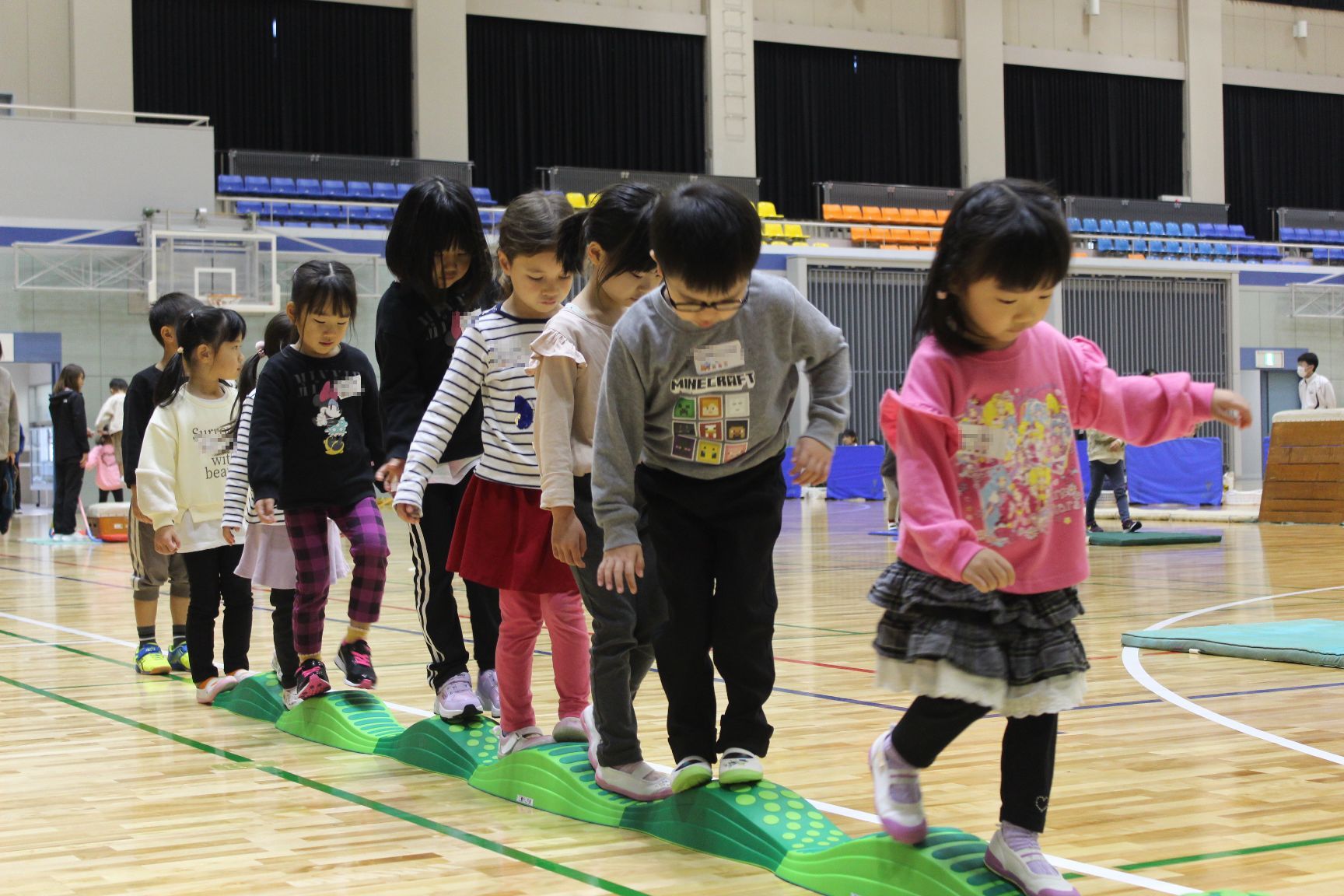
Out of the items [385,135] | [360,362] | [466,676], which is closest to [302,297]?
[360,362]

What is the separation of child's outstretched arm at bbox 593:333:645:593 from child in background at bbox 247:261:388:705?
4.49ft

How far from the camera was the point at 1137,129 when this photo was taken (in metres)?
24.3

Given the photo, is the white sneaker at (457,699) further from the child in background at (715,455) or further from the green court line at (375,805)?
the child in background at (715,455)

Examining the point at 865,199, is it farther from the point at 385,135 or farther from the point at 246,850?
the point at 246,850

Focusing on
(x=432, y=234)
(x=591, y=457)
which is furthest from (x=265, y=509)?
(x=591, y=457)

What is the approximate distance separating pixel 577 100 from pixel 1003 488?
809 inches

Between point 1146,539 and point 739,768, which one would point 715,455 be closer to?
point 739,768

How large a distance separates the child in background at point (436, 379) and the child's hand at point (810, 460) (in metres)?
1.20

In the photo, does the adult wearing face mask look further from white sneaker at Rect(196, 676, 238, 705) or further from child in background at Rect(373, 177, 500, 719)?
child in background at Rect(373, 177, 500, 719)

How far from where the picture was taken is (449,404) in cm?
300

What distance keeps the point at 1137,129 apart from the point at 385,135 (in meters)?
12.7

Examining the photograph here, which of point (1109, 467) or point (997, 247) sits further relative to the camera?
point (1109, 467)

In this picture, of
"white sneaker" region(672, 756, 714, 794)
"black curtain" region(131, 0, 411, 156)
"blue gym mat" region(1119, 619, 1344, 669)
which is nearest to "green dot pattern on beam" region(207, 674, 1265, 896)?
"white sneaker" region(672, 756, 714, 794)

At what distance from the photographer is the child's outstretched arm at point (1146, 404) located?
75.6 inches
